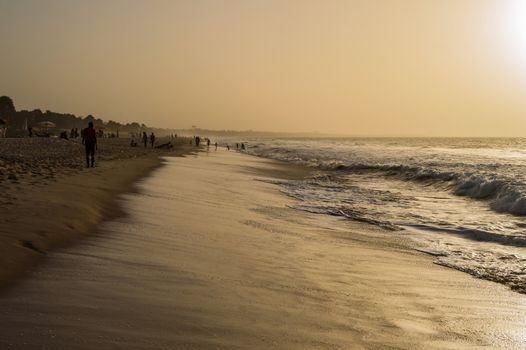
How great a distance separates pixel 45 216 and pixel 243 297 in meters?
→ 4.71

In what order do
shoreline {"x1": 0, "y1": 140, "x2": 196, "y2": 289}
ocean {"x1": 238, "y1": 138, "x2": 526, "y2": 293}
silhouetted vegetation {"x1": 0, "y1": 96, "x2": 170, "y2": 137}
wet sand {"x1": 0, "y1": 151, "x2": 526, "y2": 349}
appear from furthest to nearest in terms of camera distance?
silhouetted vegetation {"x1": 0, "y1": 96, "x2": 170, "y2": 137} → ocean {"x1": 238, "y1": 138, "x2": 526, "y2": 293} → shoreline {"x1": 0, "y1": 140, "x2": 196, "y2": 289} → wet sand {"x1": 0, "y1": 151, "x2": 526, "y2": 349}

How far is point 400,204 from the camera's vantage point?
685 inches

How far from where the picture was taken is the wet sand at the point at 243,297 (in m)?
4.27

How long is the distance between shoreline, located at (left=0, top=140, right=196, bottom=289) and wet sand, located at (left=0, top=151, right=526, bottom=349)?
284 mm

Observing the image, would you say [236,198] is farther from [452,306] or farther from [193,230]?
[452,306]

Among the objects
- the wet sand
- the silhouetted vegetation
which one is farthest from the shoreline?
the silhouetted vegetation

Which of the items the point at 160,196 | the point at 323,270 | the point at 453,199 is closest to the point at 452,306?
the point at 323,270

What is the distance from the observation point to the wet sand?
4.27 m

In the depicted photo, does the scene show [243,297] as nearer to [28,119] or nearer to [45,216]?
[45,216]

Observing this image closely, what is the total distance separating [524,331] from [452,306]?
0.91m

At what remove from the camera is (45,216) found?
27.7ft

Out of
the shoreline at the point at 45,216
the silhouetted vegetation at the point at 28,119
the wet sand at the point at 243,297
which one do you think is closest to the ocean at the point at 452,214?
the wet sand at the point at 243,297

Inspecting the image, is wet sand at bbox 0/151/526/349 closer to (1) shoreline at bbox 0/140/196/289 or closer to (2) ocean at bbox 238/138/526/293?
(1) shoreline at bbox 0/140/196/289

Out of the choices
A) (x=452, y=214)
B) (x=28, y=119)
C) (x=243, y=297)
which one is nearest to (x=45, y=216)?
(x=243, y=297)
